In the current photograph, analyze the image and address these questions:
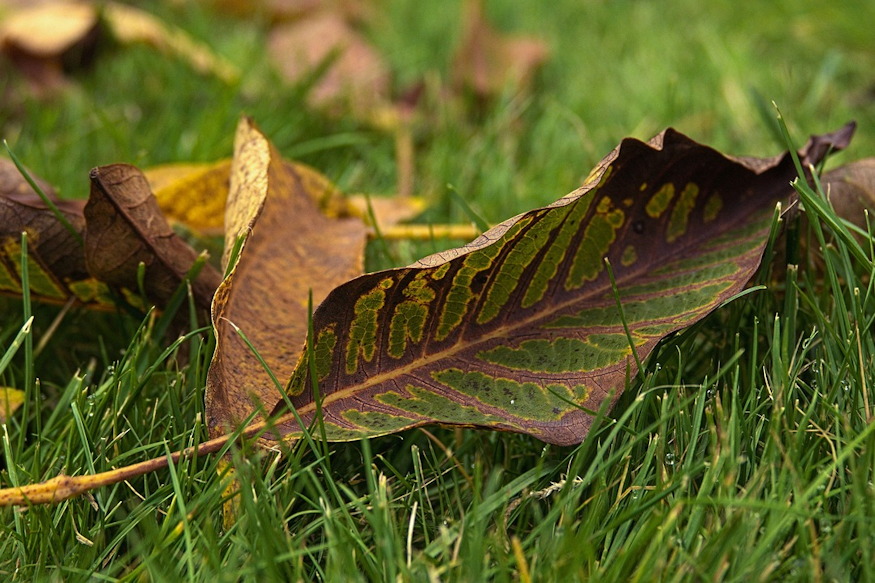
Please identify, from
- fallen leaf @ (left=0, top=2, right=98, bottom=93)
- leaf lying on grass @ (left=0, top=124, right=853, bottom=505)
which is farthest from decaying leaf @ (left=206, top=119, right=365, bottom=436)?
fallen leaf @ (left=0, top=2, right=98, bottom=93)

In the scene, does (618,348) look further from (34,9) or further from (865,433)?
(34,9)

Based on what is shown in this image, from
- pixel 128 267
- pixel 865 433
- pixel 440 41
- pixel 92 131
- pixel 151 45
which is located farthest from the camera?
pixel 440 41

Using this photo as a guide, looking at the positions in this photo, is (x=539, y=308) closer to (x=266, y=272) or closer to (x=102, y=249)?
(x=266, y=272)

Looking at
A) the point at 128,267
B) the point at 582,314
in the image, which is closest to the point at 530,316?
the point at 582,314

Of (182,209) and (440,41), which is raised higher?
(440,41)

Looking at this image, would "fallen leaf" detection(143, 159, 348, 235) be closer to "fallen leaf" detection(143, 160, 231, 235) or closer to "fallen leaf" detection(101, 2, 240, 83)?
"fallen leaf" detection(143, 160, 231, 235)

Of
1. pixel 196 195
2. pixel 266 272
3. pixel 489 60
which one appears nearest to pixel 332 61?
pixel 489 60
